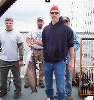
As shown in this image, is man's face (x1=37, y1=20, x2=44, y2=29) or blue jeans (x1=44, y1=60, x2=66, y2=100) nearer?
blue jeans (x1=44, y1=60, x2=66, y2=100)

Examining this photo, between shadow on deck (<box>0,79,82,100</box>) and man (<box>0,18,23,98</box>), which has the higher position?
man (<box>0,18,23,98</box>)

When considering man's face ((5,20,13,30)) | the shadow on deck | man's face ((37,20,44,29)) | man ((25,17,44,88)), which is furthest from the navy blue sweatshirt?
man's face ((37,20,44,29))

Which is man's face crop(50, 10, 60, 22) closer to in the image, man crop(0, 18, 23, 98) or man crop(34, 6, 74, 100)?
man crop(34, 6, 74, 100)

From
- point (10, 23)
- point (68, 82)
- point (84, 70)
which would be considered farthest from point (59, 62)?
point (84, 70)

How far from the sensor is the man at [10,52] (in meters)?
6.30

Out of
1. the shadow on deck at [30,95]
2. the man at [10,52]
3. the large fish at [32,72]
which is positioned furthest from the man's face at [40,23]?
the shadow on deck at [30,95]

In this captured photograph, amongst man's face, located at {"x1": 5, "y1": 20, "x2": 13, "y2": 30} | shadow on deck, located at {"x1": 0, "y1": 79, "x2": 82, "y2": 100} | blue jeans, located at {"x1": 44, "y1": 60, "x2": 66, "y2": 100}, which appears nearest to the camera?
blue jeans, located at {"x1": 44, "y1": 60, "x2": 66, "y2": 100}

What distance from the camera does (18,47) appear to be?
21.2 feet

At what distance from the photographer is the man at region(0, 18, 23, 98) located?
20.7 ft

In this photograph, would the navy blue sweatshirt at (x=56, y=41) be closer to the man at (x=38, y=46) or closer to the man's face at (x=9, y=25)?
the man at (x=38, y=46)

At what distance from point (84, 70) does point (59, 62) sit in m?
2.58

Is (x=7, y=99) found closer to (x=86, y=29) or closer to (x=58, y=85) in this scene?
(x=58, y=85)

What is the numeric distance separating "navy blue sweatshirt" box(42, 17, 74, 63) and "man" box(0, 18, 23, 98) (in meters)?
1.49

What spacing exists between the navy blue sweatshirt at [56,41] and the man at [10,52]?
149 cm
